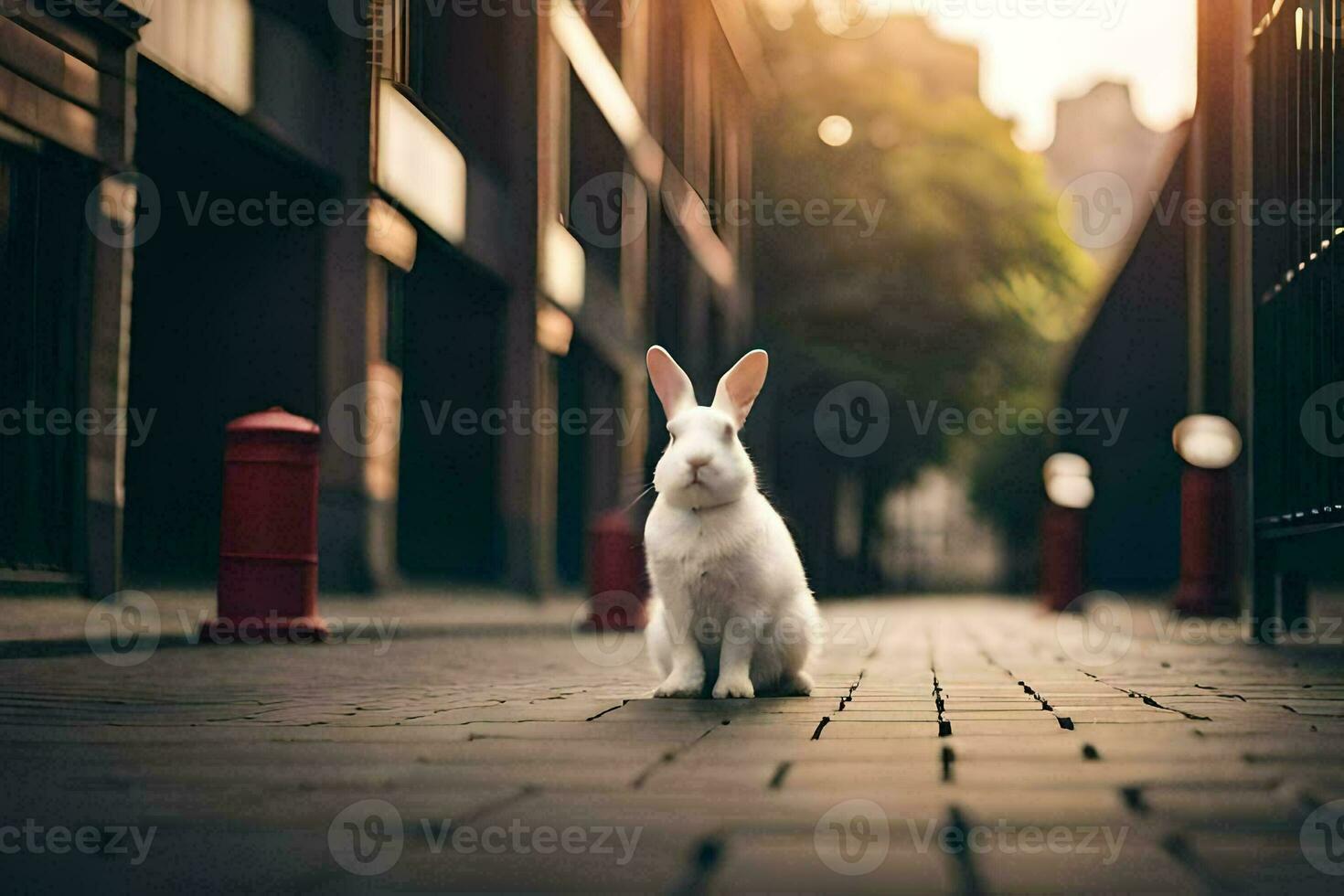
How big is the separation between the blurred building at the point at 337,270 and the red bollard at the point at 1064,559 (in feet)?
19.5

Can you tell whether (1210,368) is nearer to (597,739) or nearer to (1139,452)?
(1139,452)

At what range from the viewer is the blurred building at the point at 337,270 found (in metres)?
9.57

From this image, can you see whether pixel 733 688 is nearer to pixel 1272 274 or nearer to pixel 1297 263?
pixel 1297 263

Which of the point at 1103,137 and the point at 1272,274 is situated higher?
the point at 1103,137

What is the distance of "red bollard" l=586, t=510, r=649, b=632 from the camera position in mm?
12602

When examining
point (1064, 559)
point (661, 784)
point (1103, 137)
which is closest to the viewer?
point (661, 784)

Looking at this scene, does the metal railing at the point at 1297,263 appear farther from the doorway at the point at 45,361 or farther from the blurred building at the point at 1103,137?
the blurred building at the point at 1103,137

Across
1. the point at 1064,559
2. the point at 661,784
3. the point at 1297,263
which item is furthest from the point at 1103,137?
the point at 661,784

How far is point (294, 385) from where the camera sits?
45.5 ft

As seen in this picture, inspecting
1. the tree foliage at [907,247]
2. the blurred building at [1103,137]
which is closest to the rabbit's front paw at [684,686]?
the tree foliage at [907,247]

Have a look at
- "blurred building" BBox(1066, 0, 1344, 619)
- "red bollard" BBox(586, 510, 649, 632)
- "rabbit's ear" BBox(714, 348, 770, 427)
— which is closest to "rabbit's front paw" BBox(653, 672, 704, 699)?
"rabbit's ear" BBox(714, 348, 770, 427)

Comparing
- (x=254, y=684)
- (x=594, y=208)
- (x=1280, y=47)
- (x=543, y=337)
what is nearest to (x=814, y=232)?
(x=594, y=208)

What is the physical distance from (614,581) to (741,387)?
289 inches

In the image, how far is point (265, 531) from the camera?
30.4ft
